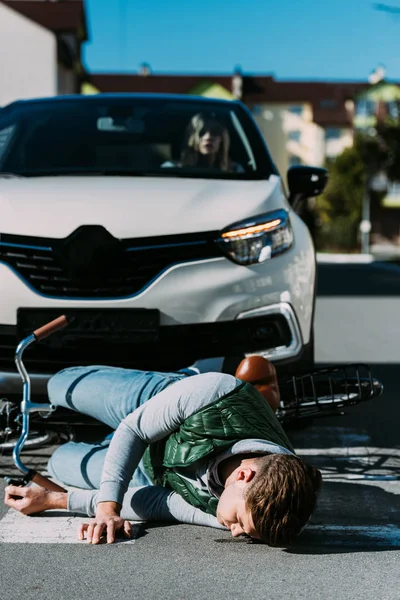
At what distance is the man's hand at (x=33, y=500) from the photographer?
13.9ft

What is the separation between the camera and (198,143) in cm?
635

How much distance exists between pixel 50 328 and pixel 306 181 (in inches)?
81.1

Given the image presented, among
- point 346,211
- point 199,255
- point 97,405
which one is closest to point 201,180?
point 199,255

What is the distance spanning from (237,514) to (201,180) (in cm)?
227

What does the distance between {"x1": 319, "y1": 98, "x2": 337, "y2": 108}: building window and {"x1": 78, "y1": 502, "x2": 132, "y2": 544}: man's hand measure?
8586cm

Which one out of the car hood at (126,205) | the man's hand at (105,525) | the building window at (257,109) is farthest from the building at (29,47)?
the building window at (257,109)

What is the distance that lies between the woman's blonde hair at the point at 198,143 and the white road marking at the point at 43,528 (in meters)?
2.62

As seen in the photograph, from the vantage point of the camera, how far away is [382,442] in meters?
5.74

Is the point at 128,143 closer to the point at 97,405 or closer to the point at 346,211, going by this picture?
the point at 97,405

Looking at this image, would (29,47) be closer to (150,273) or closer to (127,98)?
(127,98)

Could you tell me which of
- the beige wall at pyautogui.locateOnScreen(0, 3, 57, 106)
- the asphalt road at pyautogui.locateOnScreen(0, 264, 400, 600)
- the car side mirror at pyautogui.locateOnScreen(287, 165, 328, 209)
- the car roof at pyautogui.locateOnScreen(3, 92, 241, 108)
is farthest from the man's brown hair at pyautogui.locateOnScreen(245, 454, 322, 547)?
the beige wall at pyautogui.locateOnScreen(0, 3, 57, 106)

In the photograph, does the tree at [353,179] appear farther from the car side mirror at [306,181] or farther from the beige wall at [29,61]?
the car side mirror at [306,181]

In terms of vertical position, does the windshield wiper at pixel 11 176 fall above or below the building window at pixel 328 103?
above

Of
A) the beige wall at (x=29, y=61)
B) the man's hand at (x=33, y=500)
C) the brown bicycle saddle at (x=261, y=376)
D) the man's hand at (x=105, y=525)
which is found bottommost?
the man's hand at (x=33, y=500)
